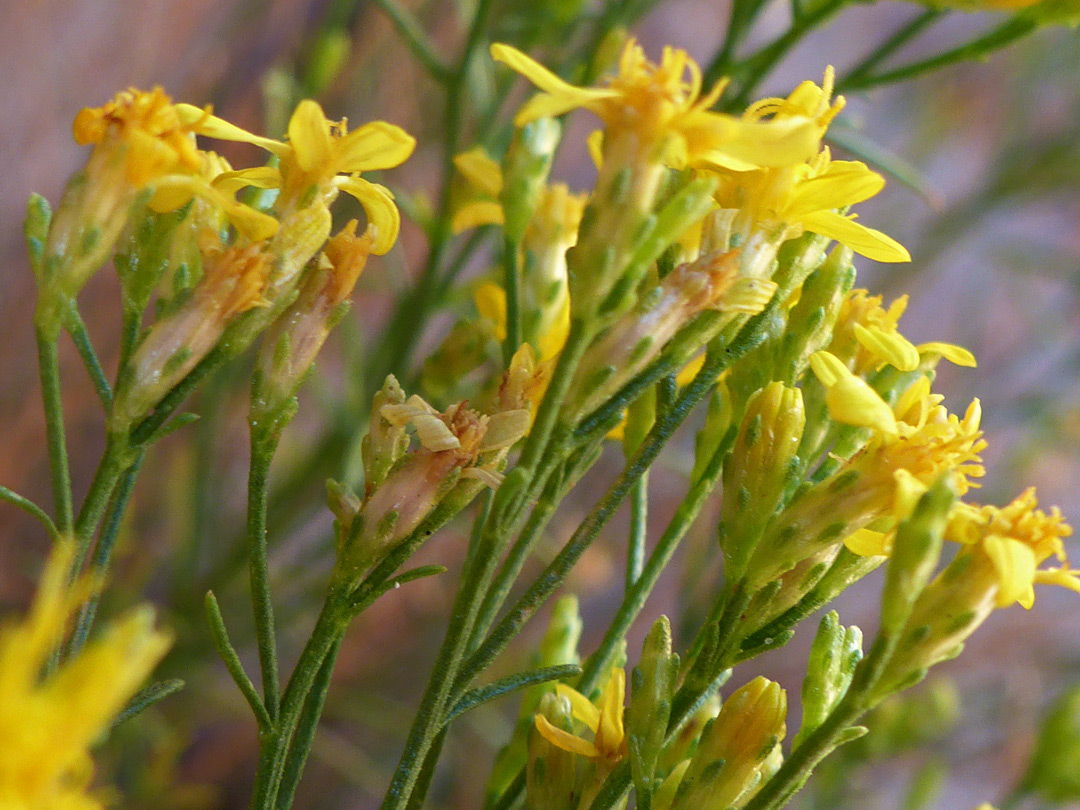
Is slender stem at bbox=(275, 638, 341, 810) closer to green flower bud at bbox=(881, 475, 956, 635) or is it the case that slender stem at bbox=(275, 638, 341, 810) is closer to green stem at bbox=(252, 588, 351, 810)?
green stem at bbox=(252, 588, 351, 810)

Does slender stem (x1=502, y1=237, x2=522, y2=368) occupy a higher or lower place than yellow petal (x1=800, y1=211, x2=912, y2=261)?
lower

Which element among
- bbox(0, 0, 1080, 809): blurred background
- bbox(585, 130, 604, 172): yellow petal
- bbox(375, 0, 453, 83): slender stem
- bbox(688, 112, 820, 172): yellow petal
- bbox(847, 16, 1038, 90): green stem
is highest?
bbox(847, 16, 1038, 90): green stem

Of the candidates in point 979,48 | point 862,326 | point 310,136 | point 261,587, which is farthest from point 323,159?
point 979,48

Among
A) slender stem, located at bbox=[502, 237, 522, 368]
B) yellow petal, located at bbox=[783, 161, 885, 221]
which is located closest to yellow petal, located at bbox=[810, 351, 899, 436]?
yellow petal, located at bbox=[783, 161, 885, 221]

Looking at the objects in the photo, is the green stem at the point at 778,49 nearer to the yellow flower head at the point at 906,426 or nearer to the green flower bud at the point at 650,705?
the yellow flower head at the point at 906,426

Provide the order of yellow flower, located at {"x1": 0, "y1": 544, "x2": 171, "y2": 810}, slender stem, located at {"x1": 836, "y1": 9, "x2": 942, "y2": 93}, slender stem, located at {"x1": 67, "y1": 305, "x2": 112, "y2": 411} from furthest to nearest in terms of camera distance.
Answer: slender stem, located at {"x1": 836, "y1": 9, "x2": 942, "y2": 93} → slender stem, located at {"x1": 67, "y1": 305, "x2": 112, "y2": 411} → yellow flower, located at {"x1": 0, "y1": 544, "x2": 171, "y2": 810}
